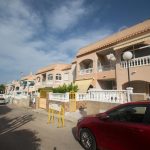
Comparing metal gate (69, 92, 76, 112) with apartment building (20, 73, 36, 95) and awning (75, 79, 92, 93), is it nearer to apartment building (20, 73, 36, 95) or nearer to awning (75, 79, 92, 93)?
awning (75, 79, 92, 93)

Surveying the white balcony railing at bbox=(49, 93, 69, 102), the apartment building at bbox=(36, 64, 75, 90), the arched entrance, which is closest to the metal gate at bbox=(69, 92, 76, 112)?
the white balcony railing at bbox=(49, 93, 69, 102)

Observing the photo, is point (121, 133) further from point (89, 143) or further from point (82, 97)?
point (82, 97)

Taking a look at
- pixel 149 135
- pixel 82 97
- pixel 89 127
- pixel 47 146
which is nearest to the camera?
pixel 149 135

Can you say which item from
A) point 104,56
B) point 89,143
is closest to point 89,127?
point 89,143

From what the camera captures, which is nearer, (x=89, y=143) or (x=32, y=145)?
(x=89, y=143)

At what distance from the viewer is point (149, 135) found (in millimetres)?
4387

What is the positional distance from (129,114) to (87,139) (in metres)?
1.90

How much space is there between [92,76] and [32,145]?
16321 millimetres

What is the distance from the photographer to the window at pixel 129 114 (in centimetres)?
498

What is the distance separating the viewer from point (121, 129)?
5121mm

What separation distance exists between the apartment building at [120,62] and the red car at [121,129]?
7.12m

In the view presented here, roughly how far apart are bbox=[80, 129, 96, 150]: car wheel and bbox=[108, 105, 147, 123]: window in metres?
1.12

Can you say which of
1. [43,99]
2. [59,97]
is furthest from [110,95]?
[43,99]

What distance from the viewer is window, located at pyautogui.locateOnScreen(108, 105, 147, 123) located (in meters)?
4.98
